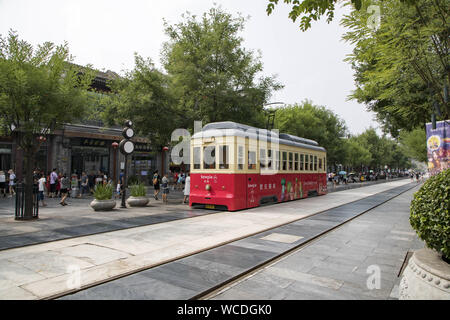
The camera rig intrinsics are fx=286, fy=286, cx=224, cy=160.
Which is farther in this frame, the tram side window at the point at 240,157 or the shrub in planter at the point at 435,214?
the tram side window at the point at 240,157

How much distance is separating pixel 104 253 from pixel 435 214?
17.8 ft

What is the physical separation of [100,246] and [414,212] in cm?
576

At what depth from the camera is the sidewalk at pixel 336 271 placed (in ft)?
12.6

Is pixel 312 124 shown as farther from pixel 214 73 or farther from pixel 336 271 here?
pixel 336 271

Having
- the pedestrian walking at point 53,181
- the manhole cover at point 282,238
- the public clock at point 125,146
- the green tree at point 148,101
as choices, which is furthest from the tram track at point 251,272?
the pedestrian walking at point 53,181

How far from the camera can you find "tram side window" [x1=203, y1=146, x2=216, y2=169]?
11923 mm

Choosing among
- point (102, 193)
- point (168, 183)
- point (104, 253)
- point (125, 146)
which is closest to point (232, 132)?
point (125, 146)

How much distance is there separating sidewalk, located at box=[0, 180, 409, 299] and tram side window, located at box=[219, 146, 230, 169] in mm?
2969

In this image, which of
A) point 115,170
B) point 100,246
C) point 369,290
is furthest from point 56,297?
point 115,170

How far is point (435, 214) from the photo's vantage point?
9.82ft

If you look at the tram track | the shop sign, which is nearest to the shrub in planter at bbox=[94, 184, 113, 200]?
the tram track

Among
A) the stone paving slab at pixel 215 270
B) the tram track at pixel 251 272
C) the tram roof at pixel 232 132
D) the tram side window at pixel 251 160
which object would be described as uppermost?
the tram roof at pixel 232 132

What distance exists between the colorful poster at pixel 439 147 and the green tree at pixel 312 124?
A: 15724 millimetres

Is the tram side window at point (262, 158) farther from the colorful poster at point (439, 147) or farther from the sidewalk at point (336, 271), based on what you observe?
the colorful poster at point (439, 147)
